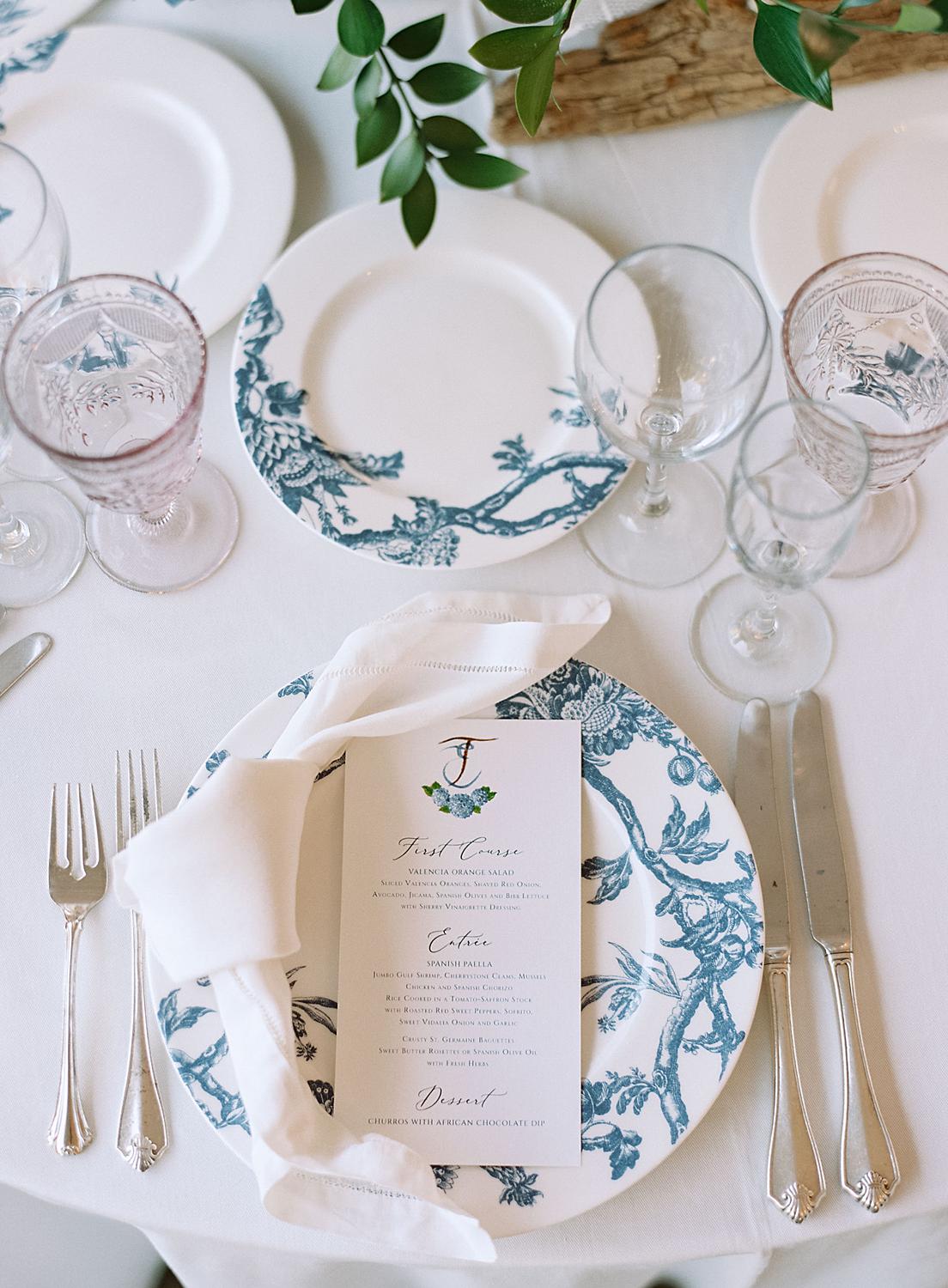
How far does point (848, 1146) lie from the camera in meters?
0.66

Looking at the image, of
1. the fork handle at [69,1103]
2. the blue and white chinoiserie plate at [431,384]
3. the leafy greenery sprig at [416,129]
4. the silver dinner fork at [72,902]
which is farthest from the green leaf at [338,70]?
the fork handle at [69,1103]

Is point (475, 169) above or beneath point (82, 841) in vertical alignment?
above

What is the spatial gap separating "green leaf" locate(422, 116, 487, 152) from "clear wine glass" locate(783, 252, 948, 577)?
11.5 inches

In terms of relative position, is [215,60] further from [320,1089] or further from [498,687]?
[320,1089]

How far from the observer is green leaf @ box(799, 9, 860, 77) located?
0.53 metres

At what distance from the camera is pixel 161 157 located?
0.93 metres

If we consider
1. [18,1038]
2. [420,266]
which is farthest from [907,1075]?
[420,266]

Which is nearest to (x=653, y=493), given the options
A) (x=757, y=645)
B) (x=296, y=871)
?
(x=757, y=645)

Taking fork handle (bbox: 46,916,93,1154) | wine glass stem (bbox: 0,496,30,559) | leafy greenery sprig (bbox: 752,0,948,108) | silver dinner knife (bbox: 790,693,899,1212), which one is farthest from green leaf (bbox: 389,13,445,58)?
fork handle (bbox: 46,916,93,1154)

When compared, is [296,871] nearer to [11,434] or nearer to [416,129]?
[11,434]

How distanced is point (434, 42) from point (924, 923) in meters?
0.74

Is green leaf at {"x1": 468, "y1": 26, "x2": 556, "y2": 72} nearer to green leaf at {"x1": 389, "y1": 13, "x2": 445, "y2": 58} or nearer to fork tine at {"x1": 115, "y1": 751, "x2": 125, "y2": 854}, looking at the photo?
green leaf at {"x1": 389, "y1": 13, "x2": 445, "y2": 58}

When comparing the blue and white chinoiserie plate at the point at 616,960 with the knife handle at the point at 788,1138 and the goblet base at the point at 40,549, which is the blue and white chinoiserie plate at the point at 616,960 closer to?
the knife handle at the point at 788,1138

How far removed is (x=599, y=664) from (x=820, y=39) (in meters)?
0.42
